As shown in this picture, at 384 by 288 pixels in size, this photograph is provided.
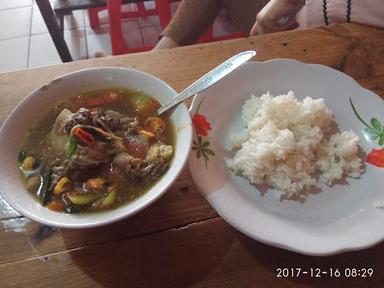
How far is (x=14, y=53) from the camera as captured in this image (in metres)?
3.08

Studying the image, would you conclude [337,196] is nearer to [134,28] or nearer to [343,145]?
[343,145]

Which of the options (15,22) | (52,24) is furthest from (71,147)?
(15,22)

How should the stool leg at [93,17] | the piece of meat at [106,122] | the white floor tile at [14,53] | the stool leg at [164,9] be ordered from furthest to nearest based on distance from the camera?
the stool leg at [93,17], the white floor tile at [14,53], the stool leg at [164,9], the piece of meat at [106,122]

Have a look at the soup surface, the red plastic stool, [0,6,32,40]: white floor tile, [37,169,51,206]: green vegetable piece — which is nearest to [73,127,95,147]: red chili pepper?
the soup surface

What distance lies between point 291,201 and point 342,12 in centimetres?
87

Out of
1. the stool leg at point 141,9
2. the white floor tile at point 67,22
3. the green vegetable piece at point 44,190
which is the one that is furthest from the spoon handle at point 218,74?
the white floor tile at point 67,22

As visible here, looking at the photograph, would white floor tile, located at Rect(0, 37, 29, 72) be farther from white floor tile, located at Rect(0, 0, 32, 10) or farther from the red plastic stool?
the red plastic stool

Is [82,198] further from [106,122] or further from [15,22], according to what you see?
[15,22]

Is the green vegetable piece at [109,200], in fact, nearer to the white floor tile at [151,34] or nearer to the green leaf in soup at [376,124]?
the green leaf in soup at [376,124]

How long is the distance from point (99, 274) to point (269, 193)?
459mm

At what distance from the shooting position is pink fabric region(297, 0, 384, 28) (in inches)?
51.6

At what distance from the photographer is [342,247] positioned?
0.78 m

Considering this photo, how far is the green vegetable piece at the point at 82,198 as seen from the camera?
31.7 inches

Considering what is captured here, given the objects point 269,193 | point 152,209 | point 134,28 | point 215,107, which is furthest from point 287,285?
point 134,28
